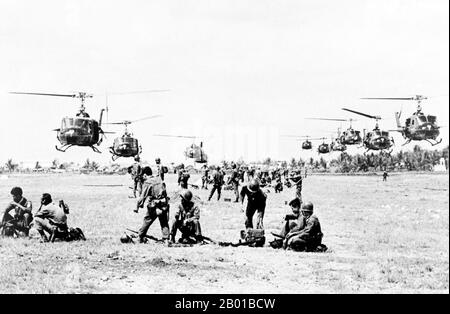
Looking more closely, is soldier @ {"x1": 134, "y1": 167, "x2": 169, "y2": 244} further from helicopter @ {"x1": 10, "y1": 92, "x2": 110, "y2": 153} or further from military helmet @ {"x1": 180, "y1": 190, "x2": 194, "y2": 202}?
helicopter @ {"x1": 10, "y1": 92, "x2": 110, "y2": 153}

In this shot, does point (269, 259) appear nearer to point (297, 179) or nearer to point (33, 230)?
point (33, 230)

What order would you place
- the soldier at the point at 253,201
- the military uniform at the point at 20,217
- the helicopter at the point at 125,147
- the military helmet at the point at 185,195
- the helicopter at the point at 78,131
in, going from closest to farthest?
the military helmet at the point at 185,195 → the military uniform at the point at 20,217 → the soldier at the point at 253,201 → the helicopter at the point at 78,131 → the helicopter at the point at 125,147

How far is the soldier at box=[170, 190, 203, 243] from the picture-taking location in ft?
43.4

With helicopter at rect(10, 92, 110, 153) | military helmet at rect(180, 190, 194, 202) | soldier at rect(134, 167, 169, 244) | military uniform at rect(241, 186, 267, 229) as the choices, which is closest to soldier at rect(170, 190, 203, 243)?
military helmet at rect(180, 190, 194, 202)

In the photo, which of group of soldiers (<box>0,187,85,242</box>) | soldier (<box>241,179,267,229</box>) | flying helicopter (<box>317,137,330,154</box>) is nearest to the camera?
group of soldiers (<box>0,187,85,242</box>)

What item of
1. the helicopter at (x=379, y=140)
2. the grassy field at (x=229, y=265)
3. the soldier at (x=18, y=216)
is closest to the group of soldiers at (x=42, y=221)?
the soldier at (x=18, y=216)

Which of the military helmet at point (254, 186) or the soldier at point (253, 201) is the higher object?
the military helmet at point (254, 186)

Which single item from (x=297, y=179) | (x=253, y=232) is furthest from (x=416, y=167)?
(x=253, y=232)

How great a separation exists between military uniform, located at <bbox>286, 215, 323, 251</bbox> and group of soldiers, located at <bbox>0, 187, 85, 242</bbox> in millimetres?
5327

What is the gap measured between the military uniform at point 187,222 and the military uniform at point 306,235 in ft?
7.80

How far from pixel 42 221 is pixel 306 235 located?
20.7ft

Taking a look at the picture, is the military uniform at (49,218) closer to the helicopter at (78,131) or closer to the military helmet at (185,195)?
the military helmet at (185,195)

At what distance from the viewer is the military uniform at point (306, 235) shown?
1243 centimetres

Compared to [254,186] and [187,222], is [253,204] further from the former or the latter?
[187,222]
